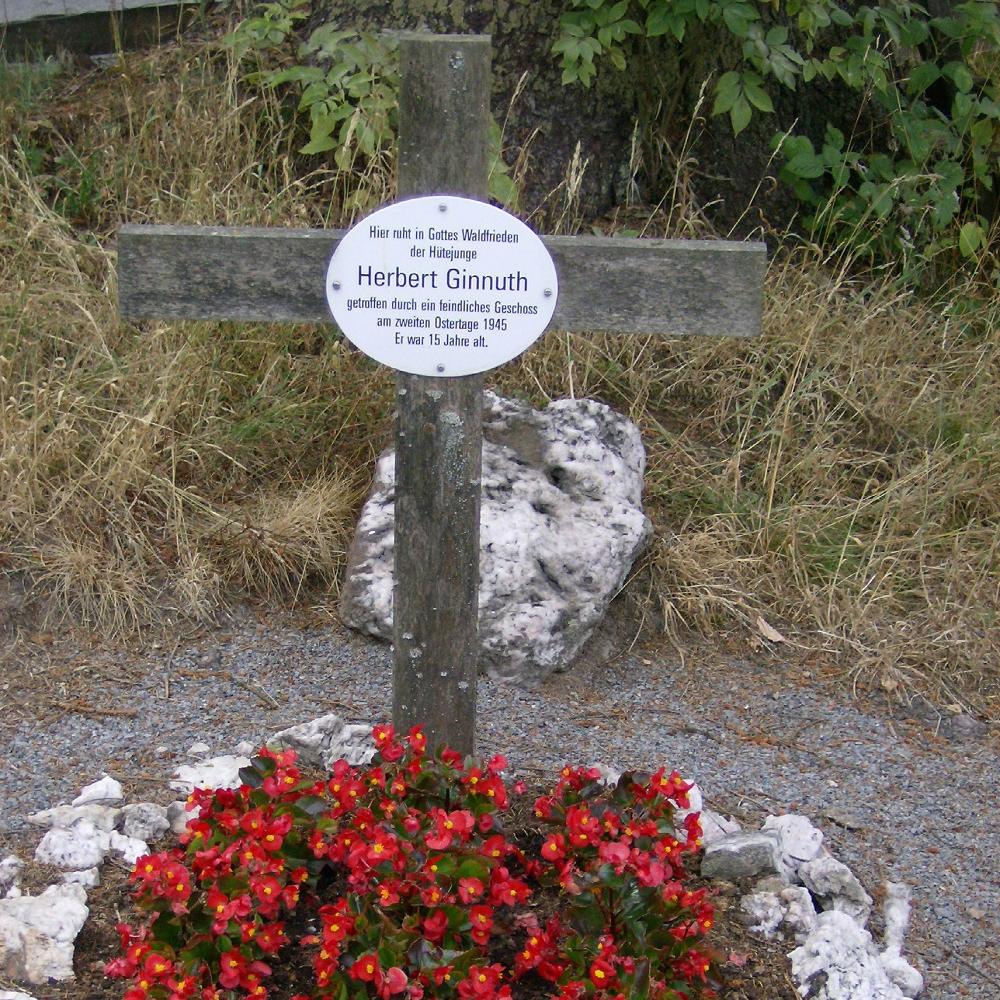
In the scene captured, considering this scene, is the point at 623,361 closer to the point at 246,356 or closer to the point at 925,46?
the point at 246,356

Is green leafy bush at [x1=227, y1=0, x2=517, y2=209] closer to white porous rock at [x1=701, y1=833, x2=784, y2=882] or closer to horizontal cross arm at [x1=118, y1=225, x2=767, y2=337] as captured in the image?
horizontal cross arm at [x1=118, y1=225, x2=767, y2=337]

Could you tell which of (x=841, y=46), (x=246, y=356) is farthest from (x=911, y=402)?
(x=246, y=356)

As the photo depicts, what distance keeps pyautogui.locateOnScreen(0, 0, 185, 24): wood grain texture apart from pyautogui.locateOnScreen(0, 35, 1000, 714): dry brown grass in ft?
2.30

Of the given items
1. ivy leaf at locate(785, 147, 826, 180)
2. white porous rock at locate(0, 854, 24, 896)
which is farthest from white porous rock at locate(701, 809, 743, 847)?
ivy leaf at locate(785, 147, 826, 180)

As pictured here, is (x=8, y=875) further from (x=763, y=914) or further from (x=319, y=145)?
(x=319, y=145)

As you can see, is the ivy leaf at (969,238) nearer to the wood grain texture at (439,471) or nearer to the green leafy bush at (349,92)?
the green leafy bush at (349,92)

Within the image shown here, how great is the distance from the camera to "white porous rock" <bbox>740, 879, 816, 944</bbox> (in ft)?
7.44

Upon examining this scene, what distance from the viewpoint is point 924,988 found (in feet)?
Result: 7.65

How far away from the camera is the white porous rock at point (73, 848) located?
2.35 m

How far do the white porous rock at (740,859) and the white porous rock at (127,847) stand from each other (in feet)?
3.30

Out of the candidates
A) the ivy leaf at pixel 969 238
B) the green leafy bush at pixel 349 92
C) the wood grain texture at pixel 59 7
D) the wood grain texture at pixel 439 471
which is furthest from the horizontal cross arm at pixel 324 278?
the wood grain texture at pixel 59 7

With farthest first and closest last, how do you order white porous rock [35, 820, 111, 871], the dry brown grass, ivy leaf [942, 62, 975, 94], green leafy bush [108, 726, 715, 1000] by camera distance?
ivy leaf [942, 62, 975, 94]
the dry brown grass
white porous rock [35, 820, 111, 871]
green leafy bush [108, 726, 715, 1000]

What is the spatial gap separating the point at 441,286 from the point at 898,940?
142 centimetres

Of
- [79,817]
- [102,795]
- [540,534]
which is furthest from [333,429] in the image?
[79,817]
